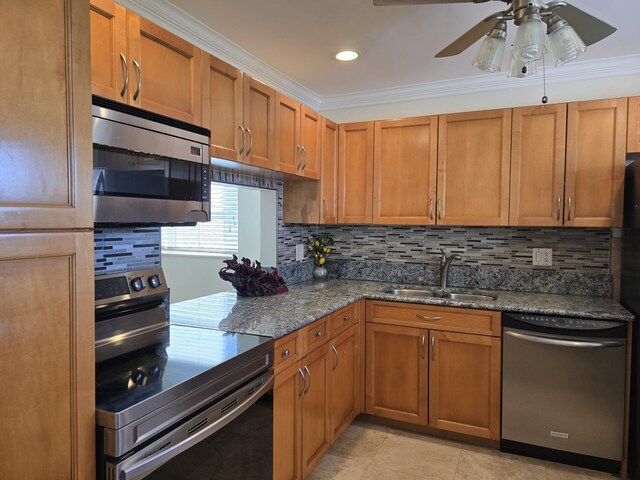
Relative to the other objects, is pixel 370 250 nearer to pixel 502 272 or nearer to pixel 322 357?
pixel 502 272

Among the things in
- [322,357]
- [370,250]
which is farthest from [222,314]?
[370,250]

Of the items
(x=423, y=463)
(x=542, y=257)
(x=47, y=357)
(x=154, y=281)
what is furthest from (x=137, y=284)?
(x=542, y=257)

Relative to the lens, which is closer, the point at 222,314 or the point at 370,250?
the point at 222,314

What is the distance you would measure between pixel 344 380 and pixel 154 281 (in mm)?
1285

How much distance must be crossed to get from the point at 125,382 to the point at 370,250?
241cm

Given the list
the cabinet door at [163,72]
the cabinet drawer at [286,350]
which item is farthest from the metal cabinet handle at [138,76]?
the cabinet drawer at [286,350]

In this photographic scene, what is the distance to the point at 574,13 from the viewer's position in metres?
1.47

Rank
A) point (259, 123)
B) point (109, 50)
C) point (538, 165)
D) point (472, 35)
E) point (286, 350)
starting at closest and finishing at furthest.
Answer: point (109, 50) → point (472, 35) → point (286, 350) → point (259, 123) → point (538, 165)

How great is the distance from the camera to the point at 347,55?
2537 millimetres

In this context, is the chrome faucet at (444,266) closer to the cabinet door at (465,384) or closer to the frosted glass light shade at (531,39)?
the cabinet door at (465,384)

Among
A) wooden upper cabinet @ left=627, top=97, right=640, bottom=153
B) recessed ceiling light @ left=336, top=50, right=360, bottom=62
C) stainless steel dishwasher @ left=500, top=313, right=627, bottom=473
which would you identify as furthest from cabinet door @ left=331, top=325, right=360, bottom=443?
wooden upper cabinet @ left=627, top=97, right=640, bottom=153

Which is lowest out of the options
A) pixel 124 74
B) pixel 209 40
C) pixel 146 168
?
pixel 146 168

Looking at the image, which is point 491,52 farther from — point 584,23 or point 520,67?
point 584,23

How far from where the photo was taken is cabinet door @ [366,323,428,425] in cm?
263
